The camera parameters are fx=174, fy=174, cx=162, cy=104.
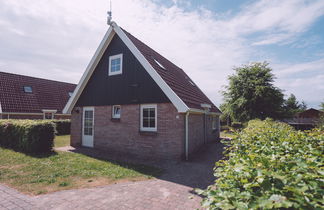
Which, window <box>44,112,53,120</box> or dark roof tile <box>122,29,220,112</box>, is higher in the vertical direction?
dark roof tile <box>122,29,220,112</box>

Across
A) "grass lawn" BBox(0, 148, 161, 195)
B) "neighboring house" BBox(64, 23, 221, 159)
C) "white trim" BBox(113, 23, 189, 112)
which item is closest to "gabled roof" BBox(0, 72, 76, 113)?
"neighboring house" BBox(64, 23, 221, 159)

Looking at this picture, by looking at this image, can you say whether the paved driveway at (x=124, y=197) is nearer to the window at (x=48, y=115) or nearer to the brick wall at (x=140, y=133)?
the brick wall at (x=140, y=133)

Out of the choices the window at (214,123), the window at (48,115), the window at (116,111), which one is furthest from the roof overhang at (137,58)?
the window at (48,115)

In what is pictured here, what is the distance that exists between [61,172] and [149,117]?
438 centimetres

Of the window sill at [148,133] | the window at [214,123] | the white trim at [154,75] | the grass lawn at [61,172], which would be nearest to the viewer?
the grass lawn at [61,172]

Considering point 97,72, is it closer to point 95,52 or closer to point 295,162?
point 95,52

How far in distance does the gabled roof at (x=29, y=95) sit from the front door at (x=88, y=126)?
10.9 metres

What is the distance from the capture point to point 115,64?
33.4 feet

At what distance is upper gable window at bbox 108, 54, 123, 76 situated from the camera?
9.90 meters

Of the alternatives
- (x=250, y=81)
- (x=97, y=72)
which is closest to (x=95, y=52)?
(x=97, y=72)

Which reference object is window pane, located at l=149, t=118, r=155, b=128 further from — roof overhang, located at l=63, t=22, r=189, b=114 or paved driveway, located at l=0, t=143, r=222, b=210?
paved driveway, located at l=0, t=143, r=222, b=210

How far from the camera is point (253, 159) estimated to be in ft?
6.29

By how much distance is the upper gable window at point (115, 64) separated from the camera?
990 centimetres

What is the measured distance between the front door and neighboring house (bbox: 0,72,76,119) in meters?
10.7
